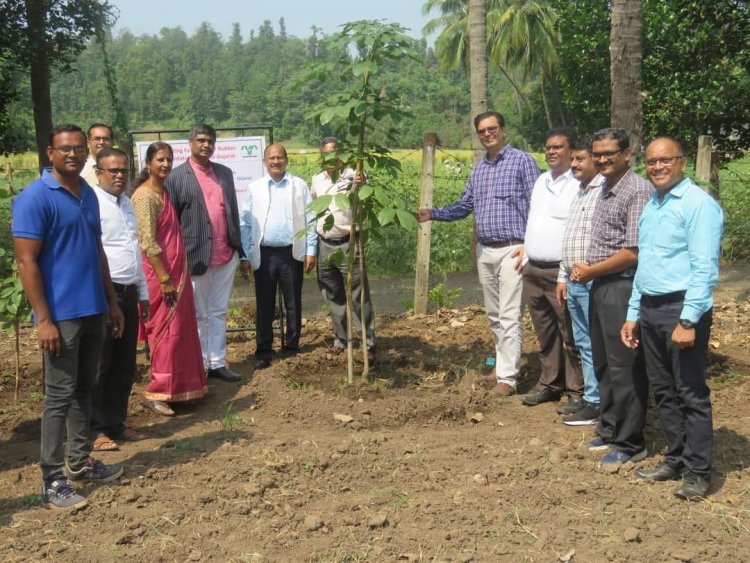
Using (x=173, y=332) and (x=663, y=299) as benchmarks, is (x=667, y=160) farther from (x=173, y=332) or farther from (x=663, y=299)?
(x=173, y=332)

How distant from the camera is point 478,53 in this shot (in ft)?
37.1

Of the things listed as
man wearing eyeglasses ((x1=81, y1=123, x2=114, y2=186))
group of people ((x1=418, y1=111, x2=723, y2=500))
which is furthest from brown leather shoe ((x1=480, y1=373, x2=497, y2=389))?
man wearing eyeglasses ((x1=81, y1=123, x2=114, y2=186))

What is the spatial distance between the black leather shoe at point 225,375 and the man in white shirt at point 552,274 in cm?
232

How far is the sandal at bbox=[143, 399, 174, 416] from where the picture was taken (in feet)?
18.7

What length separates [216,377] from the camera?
650cm

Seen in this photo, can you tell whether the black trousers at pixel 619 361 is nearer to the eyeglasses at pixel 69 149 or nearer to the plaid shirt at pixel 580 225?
the plaid shirt at pixel 580 225

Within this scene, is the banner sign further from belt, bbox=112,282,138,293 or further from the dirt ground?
belt, bbox=112,282,138,293

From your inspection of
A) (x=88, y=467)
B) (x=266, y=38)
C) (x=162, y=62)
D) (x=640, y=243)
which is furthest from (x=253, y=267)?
(x=266, y=38)

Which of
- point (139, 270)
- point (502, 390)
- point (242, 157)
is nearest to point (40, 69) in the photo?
point (242, 157)

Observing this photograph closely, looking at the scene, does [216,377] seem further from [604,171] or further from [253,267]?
[604,171]

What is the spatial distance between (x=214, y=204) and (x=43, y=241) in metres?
2.30

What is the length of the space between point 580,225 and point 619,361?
88 cm

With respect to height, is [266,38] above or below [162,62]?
above

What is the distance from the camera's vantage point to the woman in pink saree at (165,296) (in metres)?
5.37
